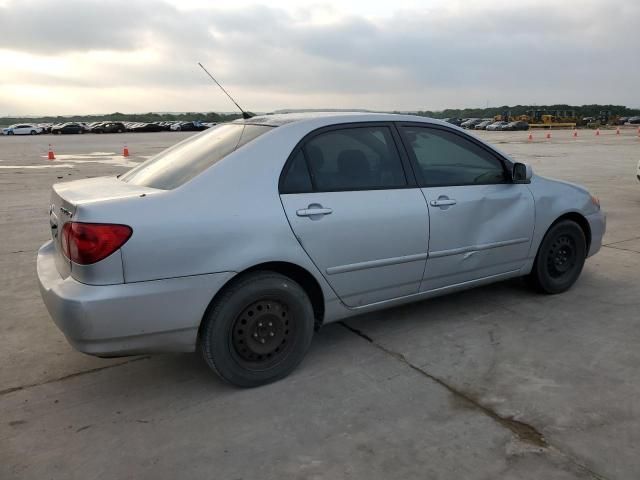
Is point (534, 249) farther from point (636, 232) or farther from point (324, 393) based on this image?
point (636, 232)

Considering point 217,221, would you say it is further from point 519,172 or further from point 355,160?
point 519,172

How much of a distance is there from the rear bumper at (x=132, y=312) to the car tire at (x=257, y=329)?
101 mm

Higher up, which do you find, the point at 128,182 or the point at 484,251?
the point at 128,182

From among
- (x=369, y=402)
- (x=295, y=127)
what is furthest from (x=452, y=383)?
(x=295, y=127)

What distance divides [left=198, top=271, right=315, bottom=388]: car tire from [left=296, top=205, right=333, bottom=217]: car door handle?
15.4 inches

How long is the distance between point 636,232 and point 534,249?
11.4 ft

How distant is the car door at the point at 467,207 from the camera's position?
150 inches

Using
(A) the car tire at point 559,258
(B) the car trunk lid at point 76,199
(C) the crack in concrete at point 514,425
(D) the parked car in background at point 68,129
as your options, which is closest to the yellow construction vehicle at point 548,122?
(D) the parked car in background at point 68,129

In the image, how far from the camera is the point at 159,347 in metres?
2.91

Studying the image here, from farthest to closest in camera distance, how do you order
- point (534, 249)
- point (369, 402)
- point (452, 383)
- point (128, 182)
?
point (534, 249) < point (128, 182) < point (452, 383) < point (369, 402)

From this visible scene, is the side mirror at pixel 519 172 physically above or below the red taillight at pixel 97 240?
above

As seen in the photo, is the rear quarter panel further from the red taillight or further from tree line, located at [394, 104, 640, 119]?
tree line, located at [394, 104, 640, 119]

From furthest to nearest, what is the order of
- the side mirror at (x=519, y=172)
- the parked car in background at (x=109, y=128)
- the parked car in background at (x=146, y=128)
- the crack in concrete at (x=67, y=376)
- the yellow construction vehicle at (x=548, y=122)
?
the yellow construction vehicle at (x=548, y=122)
the parked car in background at (x=146, y=128)
the parked car in background at (x=109, y=128)
the side mirror at (x=519, y=172)
the crack in concrete at (x=67, y=376)

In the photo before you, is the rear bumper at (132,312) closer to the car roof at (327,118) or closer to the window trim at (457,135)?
the car roof at (327,118)
